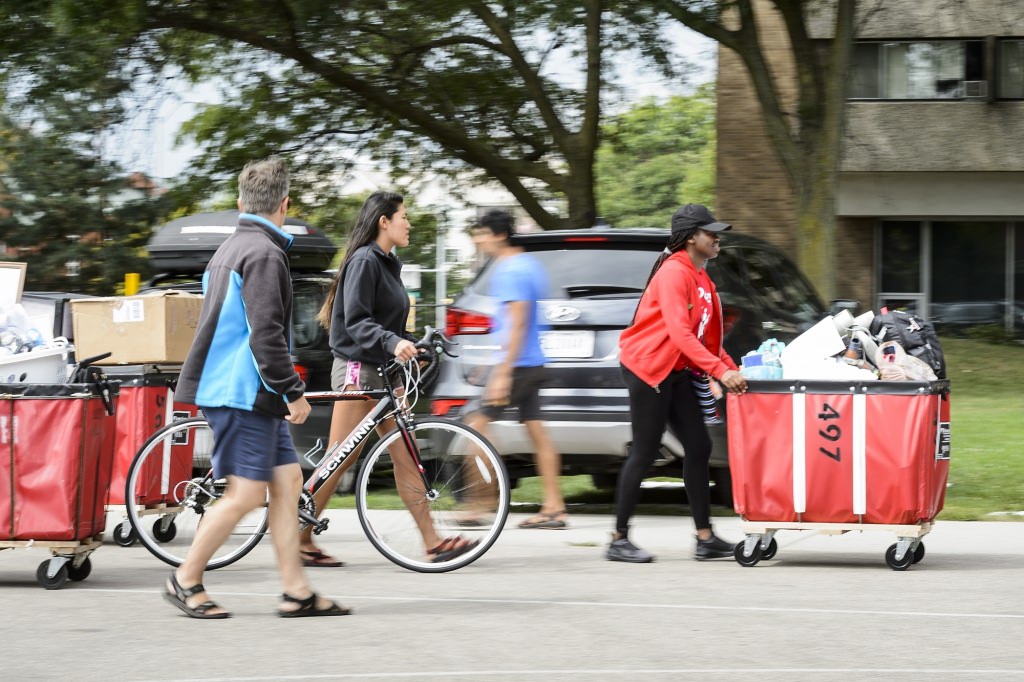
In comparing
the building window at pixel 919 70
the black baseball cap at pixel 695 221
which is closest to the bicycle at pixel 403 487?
the black baseball cap at pixel 695 221

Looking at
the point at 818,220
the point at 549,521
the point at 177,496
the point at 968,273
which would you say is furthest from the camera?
the point at 968,273

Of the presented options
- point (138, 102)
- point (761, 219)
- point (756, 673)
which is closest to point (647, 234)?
point (756, 673)

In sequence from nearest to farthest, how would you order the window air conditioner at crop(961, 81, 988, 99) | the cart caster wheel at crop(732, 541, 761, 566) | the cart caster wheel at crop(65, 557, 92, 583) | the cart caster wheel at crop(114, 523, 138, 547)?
the cart caster wheel at crop(65, 557, 92, 583), the cart caster wheel at crop(732, 541, 761, 566), the cart caster wheel at crop(114, 523, 138, 547), the window air conditioner at crop(961, 81, 988, 99)

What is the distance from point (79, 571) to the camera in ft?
A: 23.6

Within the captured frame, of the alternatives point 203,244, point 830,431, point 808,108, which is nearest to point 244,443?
point 830,431

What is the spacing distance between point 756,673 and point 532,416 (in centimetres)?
360

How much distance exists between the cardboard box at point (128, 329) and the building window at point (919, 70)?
25902 millimetres

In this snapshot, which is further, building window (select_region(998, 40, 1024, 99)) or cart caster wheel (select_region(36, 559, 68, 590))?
building window (select_region(998, 40, 1024, 99))

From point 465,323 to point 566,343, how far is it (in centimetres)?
70

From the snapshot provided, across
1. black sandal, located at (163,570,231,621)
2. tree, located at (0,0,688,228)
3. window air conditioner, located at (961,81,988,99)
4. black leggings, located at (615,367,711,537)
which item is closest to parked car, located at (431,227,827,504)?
black leggings, located at (615,367,711,537)

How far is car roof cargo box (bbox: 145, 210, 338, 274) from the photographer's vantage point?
11.2m

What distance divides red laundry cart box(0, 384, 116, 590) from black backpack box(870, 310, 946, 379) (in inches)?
157

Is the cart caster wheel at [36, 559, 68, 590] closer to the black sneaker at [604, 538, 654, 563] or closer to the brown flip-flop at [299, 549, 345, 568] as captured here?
the brown flip-flop at [299, 549, 345, 568]

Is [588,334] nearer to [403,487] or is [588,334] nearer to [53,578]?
[403,487]
